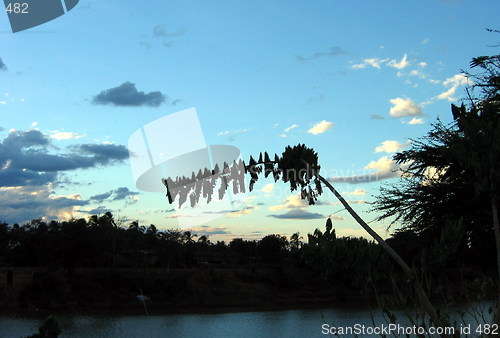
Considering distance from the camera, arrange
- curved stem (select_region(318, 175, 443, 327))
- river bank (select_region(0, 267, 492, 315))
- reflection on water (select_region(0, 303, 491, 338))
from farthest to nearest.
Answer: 1. river bank (select_region(0, 267, 492, 315))
2. reflection on water (select_region(0, 303, 491, 338))
3. curved stem (select_region(318, 175, 443, 327))

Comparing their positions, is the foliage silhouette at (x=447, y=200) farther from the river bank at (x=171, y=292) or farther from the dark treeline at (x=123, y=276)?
the river bank at (x=171, y=292)

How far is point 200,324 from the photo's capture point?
35.8 m

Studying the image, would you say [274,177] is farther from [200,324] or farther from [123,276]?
[123,276]

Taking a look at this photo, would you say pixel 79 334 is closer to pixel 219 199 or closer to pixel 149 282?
pixel 149 282

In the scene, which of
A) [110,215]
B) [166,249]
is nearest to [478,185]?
[166,249]

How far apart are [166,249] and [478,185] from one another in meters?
56.7

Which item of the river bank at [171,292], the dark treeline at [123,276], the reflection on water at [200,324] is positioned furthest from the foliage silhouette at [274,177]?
the river bank at [171,292]

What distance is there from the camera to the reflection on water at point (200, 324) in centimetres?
3127

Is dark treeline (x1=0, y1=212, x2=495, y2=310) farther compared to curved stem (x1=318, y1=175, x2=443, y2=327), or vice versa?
dark treeline (x1=0, y1=212, x2=495, y2=310)

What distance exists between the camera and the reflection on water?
31266 millimetres

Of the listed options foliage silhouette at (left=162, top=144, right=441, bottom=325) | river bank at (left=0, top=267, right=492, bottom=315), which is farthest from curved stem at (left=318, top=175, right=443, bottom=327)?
river bank at (left=0, top=267, right=492, bottom=315)

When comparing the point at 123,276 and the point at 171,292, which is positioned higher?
the point at 123,276

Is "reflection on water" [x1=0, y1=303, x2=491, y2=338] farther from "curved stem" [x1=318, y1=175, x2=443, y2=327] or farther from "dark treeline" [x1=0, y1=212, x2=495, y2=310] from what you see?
"curved stem" [x1=318, y1=175, x2=443, y2=327]

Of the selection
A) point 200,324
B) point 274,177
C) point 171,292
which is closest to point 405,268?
point 274,177
